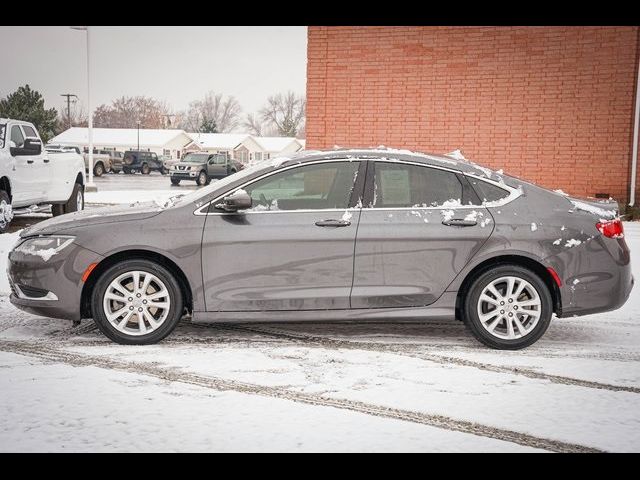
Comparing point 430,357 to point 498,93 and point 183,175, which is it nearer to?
point 498,93

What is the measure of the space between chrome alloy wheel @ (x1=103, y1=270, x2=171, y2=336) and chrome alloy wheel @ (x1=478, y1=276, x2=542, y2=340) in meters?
2.45

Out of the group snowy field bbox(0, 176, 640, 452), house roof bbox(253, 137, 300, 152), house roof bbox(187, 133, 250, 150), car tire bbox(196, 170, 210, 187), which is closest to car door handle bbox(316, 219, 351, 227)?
snowy field bbox(0, 176, 640, 452)

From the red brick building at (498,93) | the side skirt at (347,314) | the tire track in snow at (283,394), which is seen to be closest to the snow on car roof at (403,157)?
the side skirt at (347,314)

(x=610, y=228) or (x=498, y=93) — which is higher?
(x=498, y=93)

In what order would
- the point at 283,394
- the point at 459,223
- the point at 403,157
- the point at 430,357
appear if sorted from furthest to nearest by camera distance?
the point at 403,157, the point at 459,223, the point at 430,357, the point at 283,394

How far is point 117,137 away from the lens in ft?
319

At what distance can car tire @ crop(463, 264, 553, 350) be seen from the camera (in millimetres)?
6477

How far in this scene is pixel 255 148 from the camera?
10875 cm

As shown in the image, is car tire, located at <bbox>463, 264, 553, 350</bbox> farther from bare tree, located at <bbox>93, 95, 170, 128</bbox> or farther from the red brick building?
bare tree, located at <bbox>93, 95, 170, 128</bbox>

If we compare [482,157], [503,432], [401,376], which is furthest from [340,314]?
[482,157]

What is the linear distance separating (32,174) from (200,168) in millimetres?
28241

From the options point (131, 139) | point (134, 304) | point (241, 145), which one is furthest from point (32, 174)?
point (241, 145)

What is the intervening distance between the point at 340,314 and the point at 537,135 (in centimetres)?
1129
